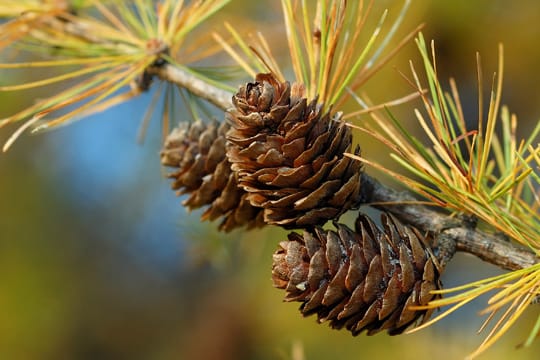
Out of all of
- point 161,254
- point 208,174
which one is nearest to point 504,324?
point 208,174

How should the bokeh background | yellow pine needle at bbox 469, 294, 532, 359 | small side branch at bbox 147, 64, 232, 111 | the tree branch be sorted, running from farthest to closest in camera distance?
the bokeh background < small side branch at bbox 147, 64, 232, 111 < the tree branch < yellow pine needle at bbox 469, 294, 532, 359

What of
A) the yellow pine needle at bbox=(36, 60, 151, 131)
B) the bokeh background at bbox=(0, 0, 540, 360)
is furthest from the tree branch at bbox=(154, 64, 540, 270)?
the bokeh background at bbox=(0, 0, 540, 360)

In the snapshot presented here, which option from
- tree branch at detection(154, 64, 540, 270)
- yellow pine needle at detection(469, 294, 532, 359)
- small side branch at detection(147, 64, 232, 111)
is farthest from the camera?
small side branch at detection(147, 64, 232, 111)

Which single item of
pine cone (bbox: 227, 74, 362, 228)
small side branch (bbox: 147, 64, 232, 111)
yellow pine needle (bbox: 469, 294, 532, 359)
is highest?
small side branch (bbox: 147, 64, 232, 111)

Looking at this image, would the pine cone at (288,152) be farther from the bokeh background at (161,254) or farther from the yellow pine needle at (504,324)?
the bokeh background at (161,254)

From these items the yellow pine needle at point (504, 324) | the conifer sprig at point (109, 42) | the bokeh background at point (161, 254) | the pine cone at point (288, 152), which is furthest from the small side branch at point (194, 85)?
the bokeh background at point (161, 254)

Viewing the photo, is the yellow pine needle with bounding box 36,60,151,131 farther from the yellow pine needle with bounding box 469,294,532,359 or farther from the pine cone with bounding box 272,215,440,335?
the yellow pine needle with bounding box 469,294,532,359

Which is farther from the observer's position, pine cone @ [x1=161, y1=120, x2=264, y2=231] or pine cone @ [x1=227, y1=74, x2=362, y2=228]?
pine cone @ [x1=161, y1=120, x2=264, y2=231]

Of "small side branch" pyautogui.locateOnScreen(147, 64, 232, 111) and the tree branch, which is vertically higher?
"small side branch" pyautogui.locateOnScreen(147, 64, 232, 111)

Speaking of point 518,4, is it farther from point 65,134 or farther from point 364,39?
point 65,134
